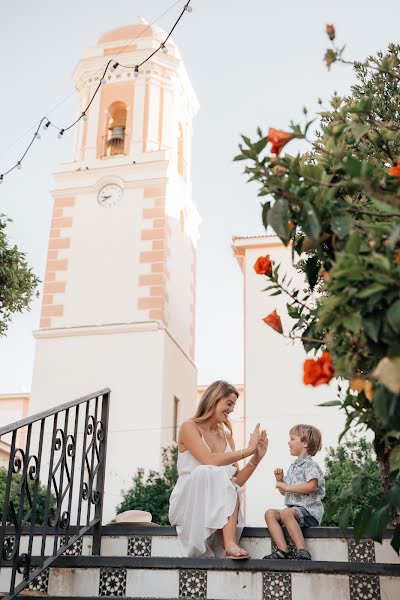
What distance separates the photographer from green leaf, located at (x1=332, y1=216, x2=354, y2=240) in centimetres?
191

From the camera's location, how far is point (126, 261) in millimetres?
14703

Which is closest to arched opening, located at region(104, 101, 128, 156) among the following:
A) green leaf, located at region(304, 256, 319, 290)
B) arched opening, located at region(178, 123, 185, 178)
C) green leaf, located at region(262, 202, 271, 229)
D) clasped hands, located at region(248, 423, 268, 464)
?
arched opening, located at region(178, 123, 185, 178)

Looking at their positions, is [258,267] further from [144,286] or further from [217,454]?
[144,286]

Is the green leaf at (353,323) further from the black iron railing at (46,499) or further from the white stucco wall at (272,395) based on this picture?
the white stucco wall at (272,395)

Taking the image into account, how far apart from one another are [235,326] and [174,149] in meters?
4.92

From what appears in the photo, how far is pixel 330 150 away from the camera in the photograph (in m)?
2.27

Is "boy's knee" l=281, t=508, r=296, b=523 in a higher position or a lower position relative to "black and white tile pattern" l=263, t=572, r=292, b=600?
higher

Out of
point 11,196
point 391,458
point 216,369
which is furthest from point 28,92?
point 216,369

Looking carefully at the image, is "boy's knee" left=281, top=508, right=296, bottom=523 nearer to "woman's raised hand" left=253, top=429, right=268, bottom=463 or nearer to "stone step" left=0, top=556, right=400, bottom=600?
"woman's raised hand" left=253, top=429, right=268, bottom=463

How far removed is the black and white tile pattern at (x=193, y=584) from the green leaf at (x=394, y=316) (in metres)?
2.13

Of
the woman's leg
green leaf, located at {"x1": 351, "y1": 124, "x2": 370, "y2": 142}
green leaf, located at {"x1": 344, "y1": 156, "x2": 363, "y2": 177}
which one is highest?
green leaf, located at {"x1": 351, "y1": 124, "x2": 370, "y2": 142}

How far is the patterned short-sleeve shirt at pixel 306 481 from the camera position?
4.08m

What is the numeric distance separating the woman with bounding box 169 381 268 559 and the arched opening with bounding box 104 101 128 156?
41.5ft

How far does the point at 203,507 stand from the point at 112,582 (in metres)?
0.60
